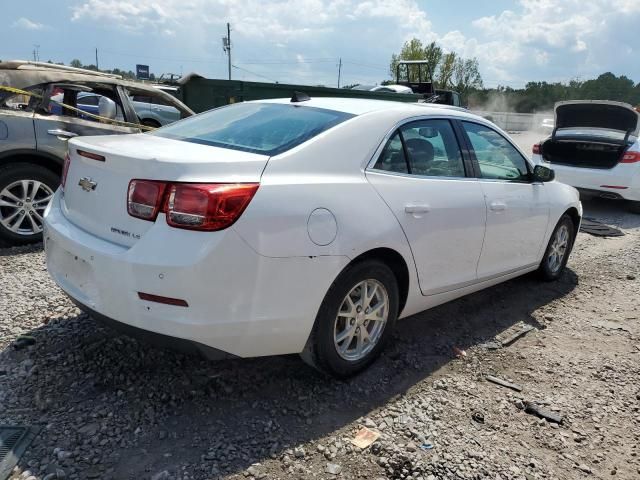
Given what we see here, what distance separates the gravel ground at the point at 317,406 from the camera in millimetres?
2475

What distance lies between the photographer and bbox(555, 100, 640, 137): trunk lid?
8.91 metres

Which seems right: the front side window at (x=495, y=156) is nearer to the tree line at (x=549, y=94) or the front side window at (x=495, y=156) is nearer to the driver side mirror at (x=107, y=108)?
the driver side mirror at (x=107, y=108)

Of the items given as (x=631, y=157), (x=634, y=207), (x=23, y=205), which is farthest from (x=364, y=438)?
(x=634, y=207)

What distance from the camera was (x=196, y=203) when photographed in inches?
94.3

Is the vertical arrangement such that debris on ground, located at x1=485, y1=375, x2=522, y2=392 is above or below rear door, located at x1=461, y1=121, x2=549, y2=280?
below

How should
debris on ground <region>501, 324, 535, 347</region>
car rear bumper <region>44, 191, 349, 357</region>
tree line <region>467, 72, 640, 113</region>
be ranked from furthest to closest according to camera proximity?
tree line <region>467, 72, 640, 113</region>
debris on ground <region>501, 324, 535, 347</region>
car rear bumper <region>44, 191, 349, 357</region>

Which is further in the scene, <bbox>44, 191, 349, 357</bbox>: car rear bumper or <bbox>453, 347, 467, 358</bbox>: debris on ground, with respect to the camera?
<bbox>453, 347, 467, 358</bbox>: debris on ground

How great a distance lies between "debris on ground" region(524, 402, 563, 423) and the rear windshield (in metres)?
2.00

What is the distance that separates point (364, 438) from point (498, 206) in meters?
2.08

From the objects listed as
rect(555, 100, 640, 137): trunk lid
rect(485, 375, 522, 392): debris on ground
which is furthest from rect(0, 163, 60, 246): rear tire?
rect(555, 100, 640, 137): trunk lid

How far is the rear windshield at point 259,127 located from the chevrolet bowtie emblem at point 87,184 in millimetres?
582

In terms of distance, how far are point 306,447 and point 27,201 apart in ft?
13.5

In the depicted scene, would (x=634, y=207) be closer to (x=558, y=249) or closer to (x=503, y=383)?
(x=558, y=249)

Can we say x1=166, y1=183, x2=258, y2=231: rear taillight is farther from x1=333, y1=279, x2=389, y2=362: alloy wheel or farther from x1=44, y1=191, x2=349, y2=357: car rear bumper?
x1=333, y1=279, x2=389, y2=362: alloy wheel
